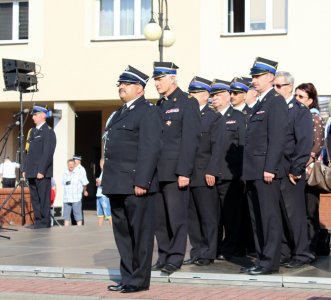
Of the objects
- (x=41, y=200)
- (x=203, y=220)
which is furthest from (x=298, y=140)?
(x=41, y=200)

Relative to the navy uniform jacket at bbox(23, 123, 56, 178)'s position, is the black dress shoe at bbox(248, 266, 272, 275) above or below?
below

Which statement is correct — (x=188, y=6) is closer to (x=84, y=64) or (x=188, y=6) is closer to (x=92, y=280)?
(x=84, y=64)

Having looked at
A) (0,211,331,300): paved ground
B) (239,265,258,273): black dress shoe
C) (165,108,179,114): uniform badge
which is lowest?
(0,211,331,300): paved ground

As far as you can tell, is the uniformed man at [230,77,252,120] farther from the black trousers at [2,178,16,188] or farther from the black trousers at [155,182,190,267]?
the black trousers at [2,178,16,188]

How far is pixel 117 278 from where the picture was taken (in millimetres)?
9977

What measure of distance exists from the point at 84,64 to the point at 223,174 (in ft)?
49.2

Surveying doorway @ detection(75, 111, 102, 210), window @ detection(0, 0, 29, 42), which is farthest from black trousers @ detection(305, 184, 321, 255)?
doorway @ detection(75, 111, 102, 210)

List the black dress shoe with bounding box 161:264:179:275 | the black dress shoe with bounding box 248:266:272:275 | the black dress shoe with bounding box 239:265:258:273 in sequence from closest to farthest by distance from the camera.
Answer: the black dress shoe with bounding box 248:266:272:275 < the black dress shoe with bounding box 239:265:258:273 < the black dress shoe with bounding box 161:264:179:275

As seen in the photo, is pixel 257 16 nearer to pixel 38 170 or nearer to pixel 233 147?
pixel 38 170

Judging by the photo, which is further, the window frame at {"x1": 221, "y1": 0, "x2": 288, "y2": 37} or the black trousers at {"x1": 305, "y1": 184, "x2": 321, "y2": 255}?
the window frame at {"x1": 221, "y1": 0, "x2": 288, "y2": 37}

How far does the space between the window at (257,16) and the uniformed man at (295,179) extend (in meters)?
13.6

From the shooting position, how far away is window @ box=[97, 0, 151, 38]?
25844 mm

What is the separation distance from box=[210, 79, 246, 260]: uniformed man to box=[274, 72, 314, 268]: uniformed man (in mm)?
777

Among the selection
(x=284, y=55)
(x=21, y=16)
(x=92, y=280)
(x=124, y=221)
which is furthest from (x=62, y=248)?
(x=21, y=16)
